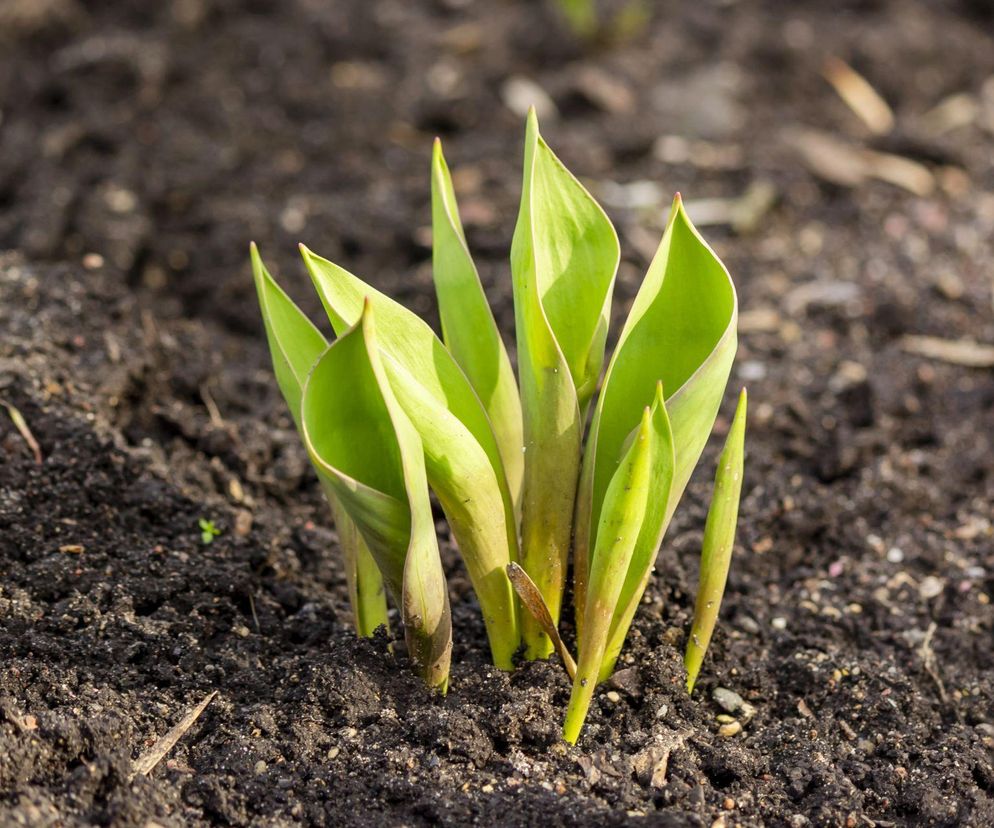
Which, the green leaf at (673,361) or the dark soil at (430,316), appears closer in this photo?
the green leaf at (673,361)

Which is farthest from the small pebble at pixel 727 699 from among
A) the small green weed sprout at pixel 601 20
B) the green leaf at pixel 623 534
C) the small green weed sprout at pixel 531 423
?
the small green weed sprout at pixel 601 20

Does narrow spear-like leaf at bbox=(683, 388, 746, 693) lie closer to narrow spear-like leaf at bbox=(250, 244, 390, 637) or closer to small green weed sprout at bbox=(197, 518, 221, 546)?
narrow spear-like leaf at bbox=(250, 244, 390, 637)

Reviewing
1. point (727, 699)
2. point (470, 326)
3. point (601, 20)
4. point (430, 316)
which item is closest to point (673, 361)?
point (470, 326)

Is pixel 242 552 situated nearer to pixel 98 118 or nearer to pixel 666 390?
pixel 666 390

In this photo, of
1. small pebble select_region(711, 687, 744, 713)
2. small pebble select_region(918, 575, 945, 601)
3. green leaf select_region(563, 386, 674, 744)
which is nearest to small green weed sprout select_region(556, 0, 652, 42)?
small pebble select_region(918, 575, 945, 601)

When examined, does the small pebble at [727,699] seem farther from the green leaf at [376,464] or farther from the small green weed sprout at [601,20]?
the small green weed sprout at [601,20]

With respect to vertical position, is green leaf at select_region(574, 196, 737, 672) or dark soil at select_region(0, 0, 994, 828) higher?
green leaf at select_region(574, 196, 737, 672)

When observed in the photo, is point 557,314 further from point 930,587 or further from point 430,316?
point 430,316
